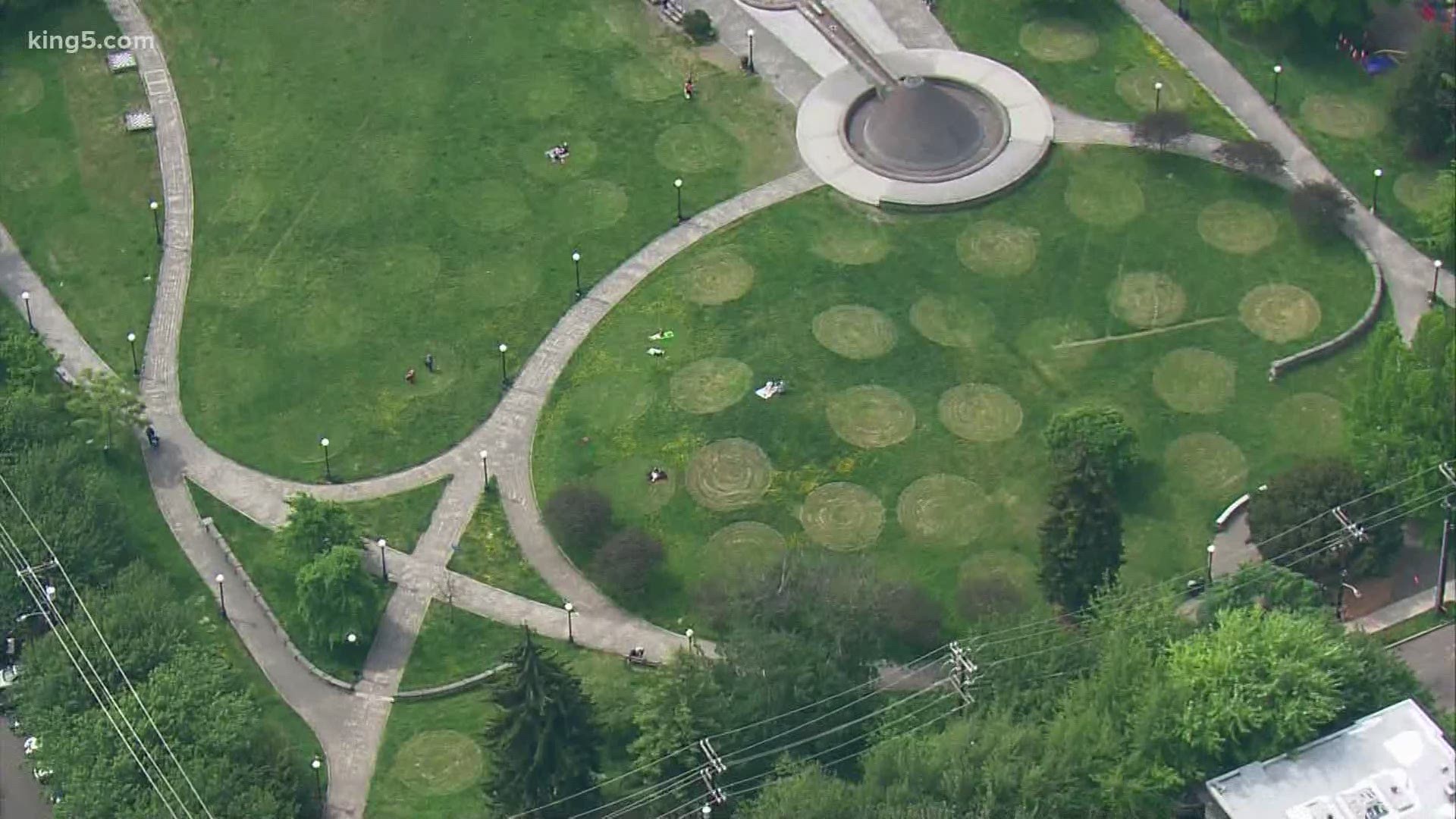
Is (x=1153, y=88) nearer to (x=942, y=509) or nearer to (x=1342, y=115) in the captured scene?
(x=1342, y=115)

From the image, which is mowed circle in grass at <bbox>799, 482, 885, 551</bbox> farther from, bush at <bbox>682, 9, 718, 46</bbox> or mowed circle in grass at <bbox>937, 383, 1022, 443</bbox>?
bush at <bbox>682, 9, 718, 46</bbox>

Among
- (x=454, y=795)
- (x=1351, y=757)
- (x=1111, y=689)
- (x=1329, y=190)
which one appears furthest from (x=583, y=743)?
(x=1329, y=190)

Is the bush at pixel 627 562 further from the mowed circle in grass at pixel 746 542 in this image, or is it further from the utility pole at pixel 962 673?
the utility pole at pixel 962 673

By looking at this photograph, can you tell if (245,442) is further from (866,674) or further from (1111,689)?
(1111,689)

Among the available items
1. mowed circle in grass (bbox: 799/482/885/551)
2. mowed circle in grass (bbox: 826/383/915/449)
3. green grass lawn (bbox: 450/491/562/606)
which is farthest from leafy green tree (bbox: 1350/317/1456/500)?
green grass lawn (bbox: 450/491/562/606)

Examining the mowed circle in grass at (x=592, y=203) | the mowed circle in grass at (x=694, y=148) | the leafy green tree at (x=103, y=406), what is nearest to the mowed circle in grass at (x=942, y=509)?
the mowed circle in grass at (x=592, y=203)

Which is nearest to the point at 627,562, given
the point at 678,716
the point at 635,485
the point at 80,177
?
the point at 635,485
